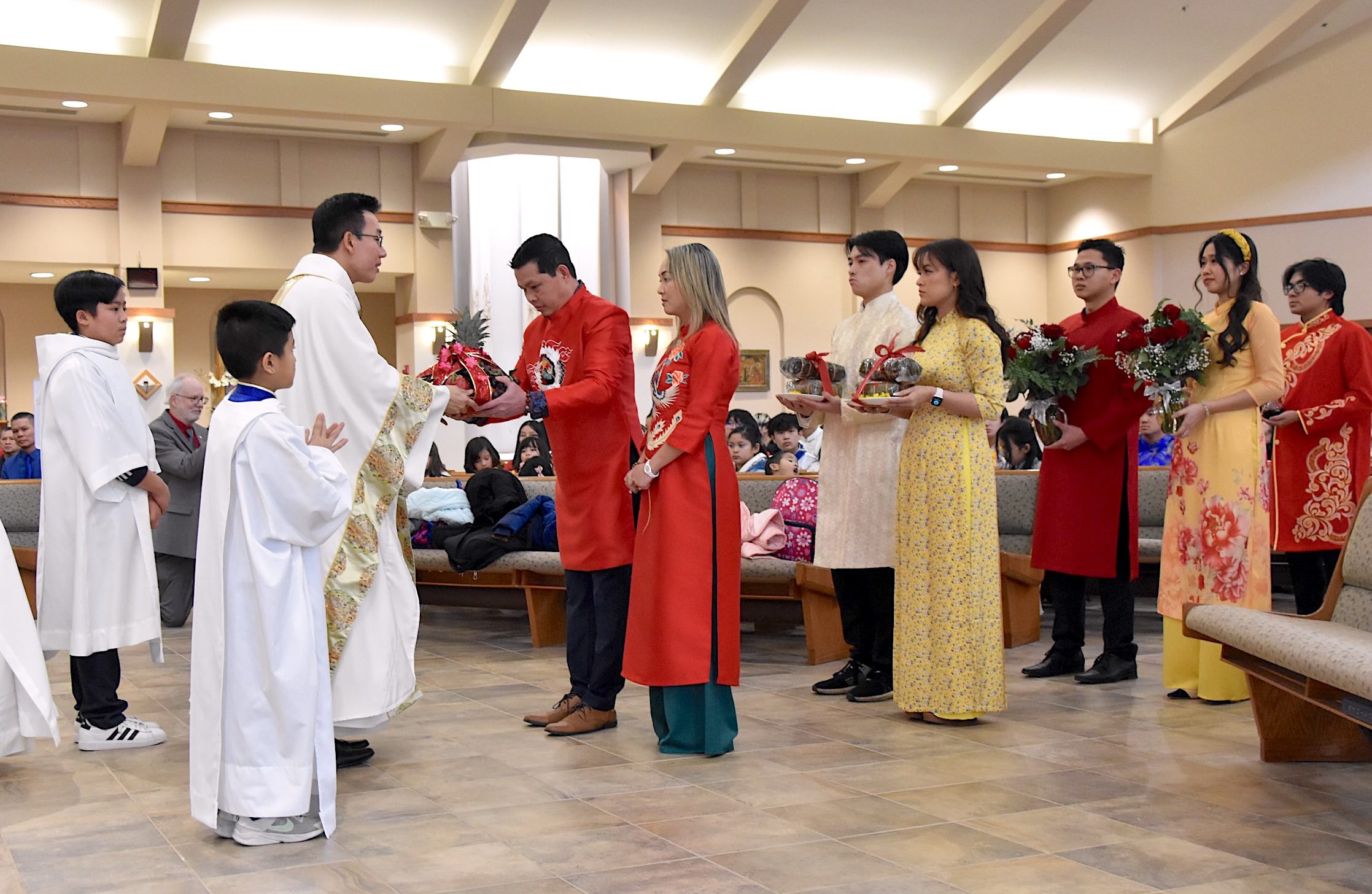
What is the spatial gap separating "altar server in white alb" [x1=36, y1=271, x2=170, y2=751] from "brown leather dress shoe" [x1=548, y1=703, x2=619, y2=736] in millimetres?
1291

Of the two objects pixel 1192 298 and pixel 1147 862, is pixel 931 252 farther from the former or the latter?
pixel 1192 298

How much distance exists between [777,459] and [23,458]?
546 centimetres

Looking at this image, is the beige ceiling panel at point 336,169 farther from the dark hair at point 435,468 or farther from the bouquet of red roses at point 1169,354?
the bouquet of red roses at point 1169,354

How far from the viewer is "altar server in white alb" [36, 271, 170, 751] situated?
4.33 meters

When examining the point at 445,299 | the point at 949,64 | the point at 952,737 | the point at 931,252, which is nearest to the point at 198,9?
the point at 445,299

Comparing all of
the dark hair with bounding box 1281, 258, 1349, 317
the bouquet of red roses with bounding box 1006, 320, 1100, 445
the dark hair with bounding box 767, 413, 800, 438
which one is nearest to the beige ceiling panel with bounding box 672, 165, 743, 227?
the dark hair with bounding box 767, 413, 800, 438

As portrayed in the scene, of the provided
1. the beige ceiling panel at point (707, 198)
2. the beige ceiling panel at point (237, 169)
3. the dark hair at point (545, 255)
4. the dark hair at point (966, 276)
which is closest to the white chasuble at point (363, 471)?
the dark hair at point (545, 255)

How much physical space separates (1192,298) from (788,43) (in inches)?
219

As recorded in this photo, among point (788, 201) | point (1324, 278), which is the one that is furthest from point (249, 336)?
point (788, 201)

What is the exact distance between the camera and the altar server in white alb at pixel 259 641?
3.26 m

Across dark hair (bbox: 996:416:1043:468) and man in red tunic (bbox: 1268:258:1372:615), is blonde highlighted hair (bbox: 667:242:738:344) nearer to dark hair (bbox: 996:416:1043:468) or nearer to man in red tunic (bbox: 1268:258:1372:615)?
man in red tunic (bbox: 1268:258:1372:615)

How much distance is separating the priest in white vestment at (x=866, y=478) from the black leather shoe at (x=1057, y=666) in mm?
733

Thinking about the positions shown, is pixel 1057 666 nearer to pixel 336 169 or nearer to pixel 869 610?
pixel 869 610

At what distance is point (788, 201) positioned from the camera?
1605 centimetres
